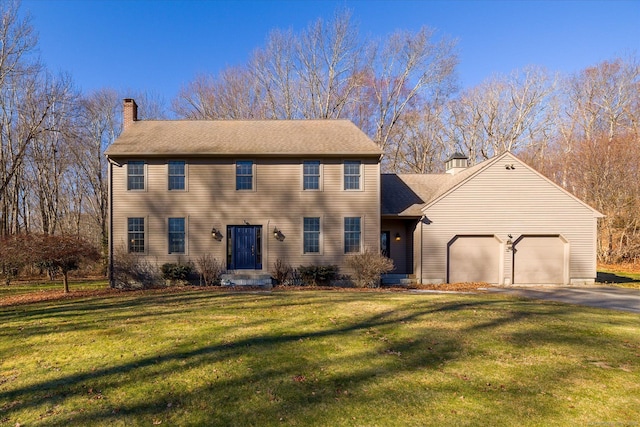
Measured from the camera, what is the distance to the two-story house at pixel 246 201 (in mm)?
14406

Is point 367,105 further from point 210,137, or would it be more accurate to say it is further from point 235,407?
point 235,407

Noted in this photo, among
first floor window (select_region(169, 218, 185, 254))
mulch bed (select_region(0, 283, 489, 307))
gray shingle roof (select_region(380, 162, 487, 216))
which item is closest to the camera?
mulch bed (select_region(0, 283, 489, 307))

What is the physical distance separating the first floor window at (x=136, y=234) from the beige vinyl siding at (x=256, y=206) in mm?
225

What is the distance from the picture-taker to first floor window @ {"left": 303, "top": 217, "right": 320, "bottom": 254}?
14688 millimetres

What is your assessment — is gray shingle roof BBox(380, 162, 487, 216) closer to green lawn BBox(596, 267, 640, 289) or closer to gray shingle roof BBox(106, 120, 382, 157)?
gray shingle roof BBox(106, 120, 382, 157)

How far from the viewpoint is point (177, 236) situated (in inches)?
571

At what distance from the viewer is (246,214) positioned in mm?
14625

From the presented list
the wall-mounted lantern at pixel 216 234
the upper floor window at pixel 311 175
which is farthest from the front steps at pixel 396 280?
the wall-mounted lantern at pixel 216 234

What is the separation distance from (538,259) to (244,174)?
1358 centimetres

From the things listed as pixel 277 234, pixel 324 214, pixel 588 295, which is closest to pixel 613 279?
pixel 588 295

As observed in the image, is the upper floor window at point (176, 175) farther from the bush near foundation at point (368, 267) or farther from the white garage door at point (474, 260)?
the white garage door at point (474, 260)

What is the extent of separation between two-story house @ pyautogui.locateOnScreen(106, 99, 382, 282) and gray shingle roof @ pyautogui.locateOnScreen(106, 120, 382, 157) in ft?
0.29

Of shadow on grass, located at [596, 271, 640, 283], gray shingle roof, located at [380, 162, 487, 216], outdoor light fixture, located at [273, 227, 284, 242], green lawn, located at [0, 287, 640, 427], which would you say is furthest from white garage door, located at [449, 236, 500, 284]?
outdoor light fixture, located at [273, 227, 284, 242]

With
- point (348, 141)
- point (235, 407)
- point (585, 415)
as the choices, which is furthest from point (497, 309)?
point (348, 141)
